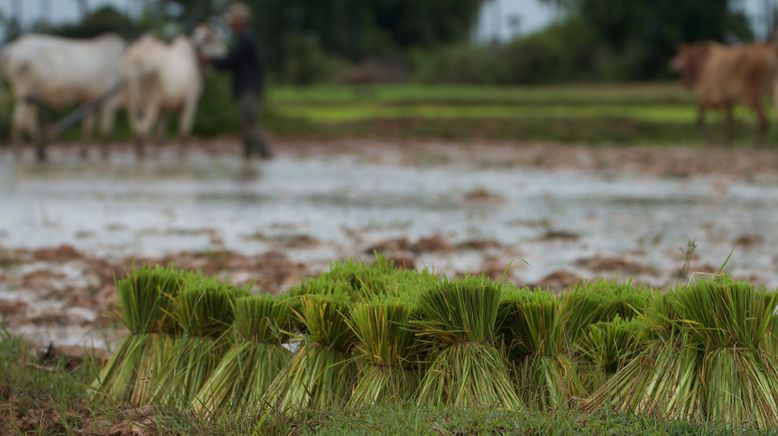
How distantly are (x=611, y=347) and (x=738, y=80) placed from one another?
69.5 ft

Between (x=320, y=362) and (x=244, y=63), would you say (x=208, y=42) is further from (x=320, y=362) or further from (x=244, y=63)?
(x=320, y=362)

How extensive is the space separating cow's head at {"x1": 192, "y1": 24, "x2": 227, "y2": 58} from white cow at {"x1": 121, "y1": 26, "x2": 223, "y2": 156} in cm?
129

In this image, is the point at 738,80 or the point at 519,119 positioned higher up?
the point at 738,80

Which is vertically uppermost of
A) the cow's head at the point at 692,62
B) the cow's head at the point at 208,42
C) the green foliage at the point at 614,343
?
the green foliage at the point at 614,343

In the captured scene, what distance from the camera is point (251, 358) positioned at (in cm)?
365

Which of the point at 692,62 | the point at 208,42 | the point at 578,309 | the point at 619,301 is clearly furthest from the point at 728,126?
the point at 578,309

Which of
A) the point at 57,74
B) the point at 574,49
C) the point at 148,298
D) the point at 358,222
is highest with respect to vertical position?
the point at 148,298

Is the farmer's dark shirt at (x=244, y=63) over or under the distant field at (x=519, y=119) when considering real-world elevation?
over

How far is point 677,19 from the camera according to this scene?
57344 millimetres

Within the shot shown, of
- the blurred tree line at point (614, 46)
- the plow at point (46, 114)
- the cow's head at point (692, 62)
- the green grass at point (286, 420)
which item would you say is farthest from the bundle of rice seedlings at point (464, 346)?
the blurred tree line at point (614, 46)

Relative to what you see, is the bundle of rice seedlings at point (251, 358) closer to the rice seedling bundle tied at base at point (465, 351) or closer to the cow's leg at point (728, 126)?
the rice seedling bundle tied at base at point (465, 351)

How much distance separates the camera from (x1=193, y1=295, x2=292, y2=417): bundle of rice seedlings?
3.59m

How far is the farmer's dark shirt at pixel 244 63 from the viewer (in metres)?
19.9

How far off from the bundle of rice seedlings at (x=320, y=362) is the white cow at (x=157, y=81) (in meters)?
16.2
